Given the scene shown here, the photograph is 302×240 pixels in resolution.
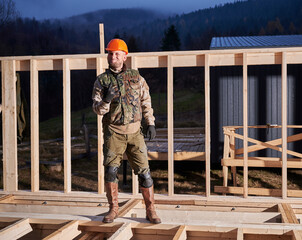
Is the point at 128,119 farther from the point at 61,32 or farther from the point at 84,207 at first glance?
the point at 61,32

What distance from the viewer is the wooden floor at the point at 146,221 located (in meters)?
4.96

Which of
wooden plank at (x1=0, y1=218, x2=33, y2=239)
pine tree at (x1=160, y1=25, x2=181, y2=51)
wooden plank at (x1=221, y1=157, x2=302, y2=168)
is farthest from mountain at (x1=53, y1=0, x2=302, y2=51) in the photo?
wooden plank at (x1=0, y1=218, x2=33, y2=239)

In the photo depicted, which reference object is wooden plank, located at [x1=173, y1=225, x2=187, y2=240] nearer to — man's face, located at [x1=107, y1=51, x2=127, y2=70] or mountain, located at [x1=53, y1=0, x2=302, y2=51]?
man's face, located at [x1=107, y1=51, x2=127, y2=70]

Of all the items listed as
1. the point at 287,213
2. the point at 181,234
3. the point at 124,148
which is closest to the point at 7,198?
the point at 124,148

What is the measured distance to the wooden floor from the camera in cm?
496

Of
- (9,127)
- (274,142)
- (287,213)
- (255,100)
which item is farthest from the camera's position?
(255,100)

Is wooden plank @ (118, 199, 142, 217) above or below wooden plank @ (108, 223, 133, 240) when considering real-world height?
above

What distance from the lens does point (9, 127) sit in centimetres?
723

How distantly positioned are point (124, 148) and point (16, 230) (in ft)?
4.77

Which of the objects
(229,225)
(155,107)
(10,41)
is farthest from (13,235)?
(10,41)

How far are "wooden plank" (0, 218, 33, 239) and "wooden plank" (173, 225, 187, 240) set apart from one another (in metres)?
1.70

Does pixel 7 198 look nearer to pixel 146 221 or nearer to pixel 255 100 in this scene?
pixel 146 221

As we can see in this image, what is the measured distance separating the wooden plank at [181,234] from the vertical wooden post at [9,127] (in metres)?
3.29

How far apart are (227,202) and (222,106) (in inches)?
196
